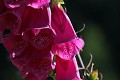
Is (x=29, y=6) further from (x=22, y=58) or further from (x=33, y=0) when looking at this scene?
(x=22, y=58)

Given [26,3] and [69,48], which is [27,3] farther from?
[69,48]

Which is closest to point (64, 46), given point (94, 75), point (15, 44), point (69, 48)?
point (69, 48)

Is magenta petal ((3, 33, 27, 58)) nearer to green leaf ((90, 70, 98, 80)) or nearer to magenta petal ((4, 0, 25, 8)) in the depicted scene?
magenta petal ((4, 0, 25, 8))

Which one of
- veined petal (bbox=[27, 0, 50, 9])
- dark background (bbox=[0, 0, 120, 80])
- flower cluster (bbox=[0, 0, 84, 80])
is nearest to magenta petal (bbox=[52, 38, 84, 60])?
flower cluster (bbox=[0, 0, 84, 80])

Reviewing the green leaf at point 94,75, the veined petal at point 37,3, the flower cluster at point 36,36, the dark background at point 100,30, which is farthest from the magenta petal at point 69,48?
the dark background at point 100,30

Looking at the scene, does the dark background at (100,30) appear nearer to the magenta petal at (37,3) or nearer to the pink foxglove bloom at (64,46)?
the pink foxglove bloom at (64,46)

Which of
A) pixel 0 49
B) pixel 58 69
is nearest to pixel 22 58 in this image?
pixel 58 69
